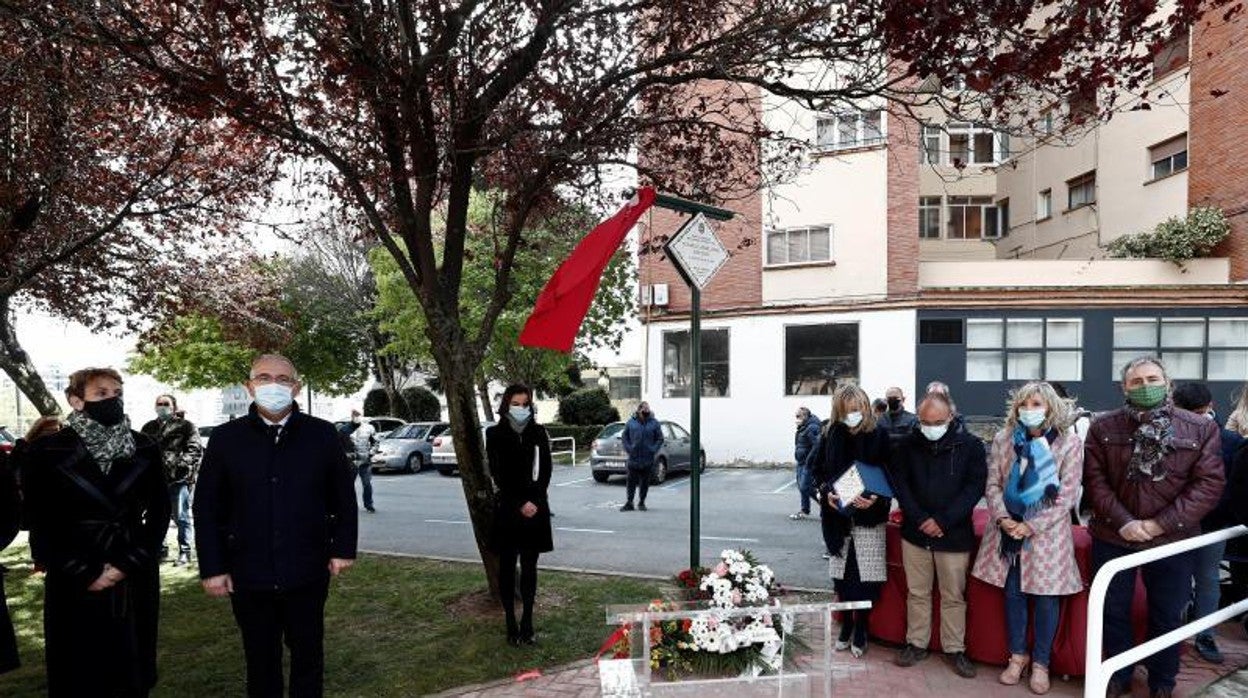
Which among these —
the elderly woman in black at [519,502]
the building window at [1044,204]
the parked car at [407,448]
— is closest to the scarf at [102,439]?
the elderly woman in black at [519,502]

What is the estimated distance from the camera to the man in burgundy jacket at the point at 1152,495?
4254 millimetres

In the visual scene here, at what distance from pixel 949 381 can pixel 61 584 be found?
61.5 ft

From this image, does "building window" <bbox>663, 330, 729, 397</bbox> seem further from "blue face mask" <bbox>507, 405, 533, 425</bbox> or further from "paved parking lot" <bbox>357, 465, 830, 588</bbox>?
"blue face mask" <bbox>507, 405, 533, 425</bbox>

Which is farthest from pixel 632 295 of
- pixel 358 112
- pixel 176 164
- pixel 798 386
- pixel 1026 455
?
pixel 1026 455

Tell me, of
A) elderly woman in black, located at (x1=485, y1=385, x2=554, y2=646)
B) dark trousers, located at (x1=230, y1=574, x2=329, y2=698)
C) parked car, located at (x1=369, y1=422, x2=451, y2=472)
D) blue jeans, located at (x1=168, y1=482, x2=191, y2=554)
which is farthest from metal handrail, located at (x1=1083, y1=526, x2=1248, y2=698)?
parked car, located at (x1=369, y1=422, x2=451, y2=472)

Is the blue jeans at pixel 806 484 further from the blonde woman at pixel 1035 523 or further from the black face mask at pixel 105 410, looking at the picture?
the black face mask at pixel 105 410

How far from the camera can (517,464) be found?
556 centimetres

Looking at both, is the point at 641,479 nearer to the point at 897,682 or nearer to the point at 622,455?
the point at 622,455

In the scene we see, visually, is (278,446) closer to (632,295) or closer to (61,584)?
(61,584)

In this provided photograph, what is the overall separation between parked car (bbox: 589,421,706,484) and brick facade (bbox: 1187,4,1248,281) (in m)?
13.9

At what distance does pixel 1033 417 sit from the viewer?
15.3ft

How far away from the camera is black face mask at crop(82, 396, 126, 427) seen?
4309mm

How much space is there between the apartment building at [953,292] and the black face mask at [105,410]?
52.4ft

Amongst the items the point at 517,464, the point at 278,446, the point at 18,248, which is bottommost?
the point at 517,464
